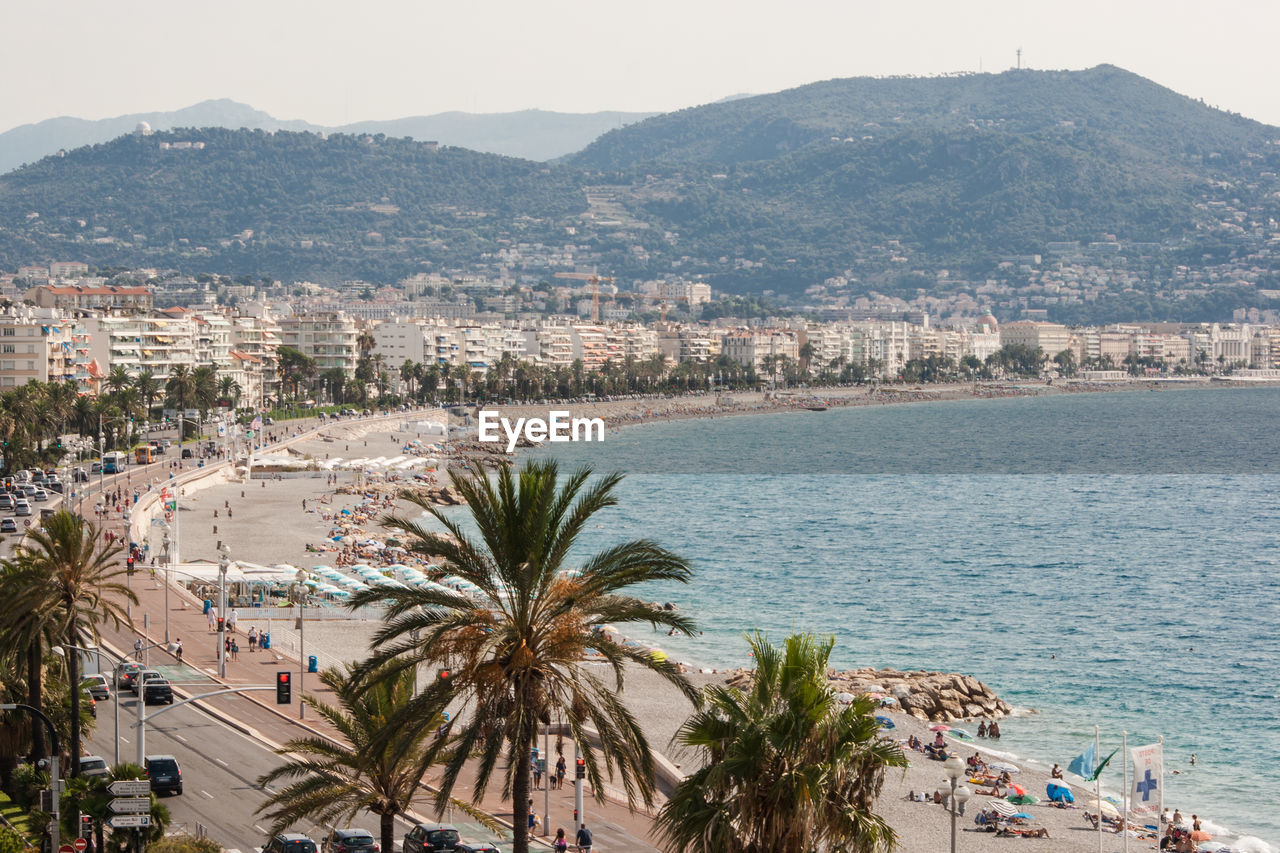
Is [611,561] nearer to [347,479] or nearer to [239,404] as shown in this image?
[347,479]

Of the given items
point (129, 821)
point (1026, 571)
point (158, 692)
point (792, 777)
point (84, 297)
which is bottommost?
point (1026, 571)

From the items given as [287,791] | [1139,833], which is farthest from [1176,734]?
[287,791]

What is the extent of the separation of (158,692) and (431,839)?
13008mm

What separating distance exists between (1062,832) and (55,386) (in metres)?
72.6

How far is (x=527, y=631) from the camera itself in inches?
651

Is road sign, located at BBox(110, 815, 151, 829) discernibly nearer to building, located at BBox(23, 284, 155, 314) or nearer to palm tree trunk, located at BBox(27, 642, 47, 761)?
palm tree trunk, located at BBox(27, 642, 47, 761)

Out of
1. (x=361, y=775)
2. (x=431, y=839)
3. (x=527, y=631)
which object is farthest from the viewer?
(x=431, y=839)

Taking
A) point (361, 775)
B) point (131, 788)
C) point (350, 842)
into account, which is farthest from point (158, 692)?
point (361, 775)

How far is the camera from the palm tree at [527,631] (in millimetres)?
16453

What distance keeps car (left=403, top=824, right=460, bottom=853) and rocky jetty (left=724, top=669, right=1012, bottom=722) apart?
748 inches

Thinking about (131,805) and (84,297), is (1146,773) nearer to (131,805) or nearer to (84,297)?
(131,805)

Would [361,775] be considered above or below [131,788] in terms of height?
above

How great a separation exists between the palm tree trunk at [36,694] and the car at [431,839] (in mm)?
6244

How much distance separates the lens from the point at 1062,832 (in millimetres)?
31953
